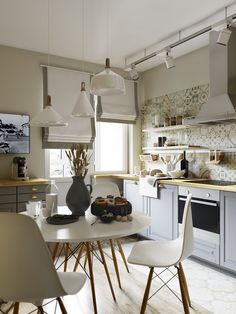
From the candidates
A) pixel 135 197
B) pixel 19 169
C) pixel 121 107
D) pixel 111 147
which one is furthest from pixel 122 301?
pixel 121 107

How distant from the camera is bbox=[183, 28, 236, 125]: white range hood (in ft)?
10.9

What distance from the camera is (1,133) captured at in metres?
3.78

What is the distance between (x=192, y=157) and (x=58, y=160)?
1.95 meters

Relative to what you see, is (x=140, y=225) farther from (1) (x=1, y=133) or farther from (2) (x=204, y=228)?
(1) (x=1, y=133)

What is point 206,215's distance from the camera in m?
3.09

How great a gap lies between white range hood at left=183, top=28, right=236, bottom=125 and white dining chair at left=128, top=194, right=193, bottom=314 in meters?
1.60

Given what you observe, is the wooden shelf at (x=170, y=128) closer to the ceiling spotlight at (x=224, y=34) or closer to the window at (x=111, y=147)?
the window at (x=111, y=147)

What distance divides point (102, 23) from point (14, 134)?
1798 mm

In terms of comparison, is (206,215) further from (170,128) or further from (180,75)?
(180,75)

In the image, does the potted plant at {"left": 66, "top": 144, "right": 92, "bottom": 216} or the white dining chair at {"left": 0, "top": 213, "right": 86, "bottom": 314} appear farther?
the potted plant at {"left": 66, "top": 144, "right": 92, "bottom": 216}

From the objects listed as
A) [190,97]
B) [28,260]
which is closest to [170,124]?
[190,97]

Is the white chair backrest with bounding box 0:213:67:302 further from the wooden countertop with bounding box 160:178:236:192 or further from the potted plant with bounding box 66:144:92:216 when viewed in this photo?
the wooden countertop with bounding box 160:178:236:192

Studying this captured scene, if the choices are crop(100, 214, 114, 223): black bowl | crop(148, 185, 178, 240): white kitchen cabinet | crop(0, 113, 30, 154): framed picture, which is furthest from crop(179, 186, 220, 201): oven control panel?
crop(0, 113, 30, 154): framed picture

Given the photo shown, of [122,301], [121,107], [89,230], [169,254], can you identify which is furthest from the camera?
[121,107]
